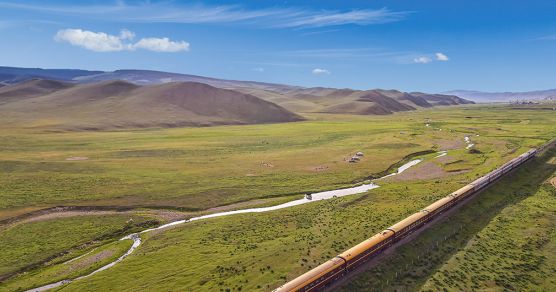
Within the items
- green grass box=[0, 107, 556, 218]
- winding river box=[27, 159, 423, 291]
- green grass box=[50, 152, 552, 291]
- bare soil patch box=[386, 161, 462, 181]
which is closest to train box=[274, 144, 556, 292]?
green grass box=[50, 152, 552, 291]

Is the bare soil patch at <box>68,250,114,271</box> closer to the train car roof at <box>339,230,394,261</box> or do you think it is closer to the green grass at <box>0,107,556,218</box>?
the green grass at <box>0,107,556,218</box>

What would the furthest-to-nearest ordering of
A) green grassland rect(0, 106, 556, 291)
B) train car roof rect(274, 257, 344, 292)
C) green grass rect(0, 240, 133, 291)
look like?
1. green grassland rect(0, 106, 556, 291)
2. green grass rect(0, 240, 133, 291)
3. train car roof rect(274, 257, 344, 292)

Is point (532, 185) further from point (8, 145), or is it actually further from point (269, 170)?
point (8, 145)

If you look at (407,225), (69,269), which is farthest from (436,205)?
(69,269)

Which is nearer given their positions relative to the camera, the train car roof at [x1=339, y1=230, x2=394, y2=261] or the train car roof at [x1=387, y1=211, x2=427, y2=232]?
the train car roof at [x1=339, y1=230, x2=394, y2=261]

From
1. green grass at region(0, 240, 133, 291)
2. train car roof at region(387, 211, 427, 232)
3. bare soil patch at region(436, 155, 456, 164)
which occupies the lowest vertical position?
green grass at region(0, 240, 133, 291)

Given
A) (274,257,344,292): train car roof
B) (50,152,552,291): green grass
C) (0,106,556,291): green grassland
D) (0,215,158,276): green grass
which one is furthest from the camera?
(0,215,158,276): green grass

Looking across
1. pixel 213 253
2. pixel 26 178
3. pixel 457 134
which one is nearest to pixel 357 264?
pixel 213 253
